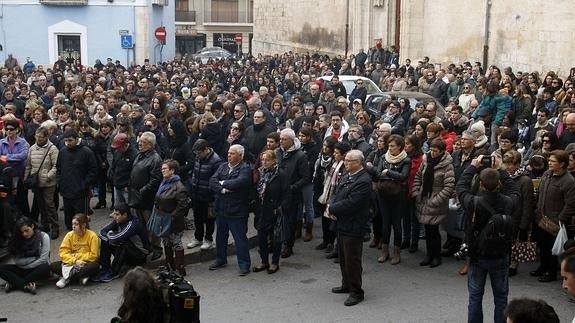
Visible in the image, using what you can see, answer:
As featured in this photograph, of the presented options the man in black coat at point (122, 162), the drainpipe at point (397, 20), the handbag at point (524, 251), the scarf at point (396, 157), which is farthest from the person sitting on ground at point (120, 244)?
the drainpipe at point (397, 20)

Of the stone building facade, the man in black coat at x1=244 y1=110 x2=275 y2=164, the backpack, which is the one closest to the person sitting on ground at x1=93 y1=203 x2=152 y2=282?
the man in black coat at x1=244 y1=110 x2=275 y2=164

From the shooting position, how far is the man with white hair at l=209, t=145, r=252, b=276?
891cm

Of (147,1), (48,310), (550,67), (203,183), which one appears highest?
(147,1)

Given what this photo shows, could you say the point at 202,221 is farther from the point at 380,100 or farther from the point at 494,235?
the point at 380,100

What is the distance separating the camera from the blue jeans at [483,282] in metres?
6.88

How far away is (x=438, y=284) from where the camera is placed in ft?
28.7

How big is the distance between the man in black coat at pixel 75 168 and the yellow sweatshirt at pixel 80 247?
50.2 inches

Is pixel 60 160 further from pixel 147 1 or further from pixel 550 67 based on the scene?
pixel 147 1

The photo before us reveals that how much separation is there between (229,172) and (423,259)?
2681 mm

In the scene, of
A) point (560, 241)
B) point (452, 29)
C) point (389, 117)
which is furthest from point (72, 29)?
point (560, 241)

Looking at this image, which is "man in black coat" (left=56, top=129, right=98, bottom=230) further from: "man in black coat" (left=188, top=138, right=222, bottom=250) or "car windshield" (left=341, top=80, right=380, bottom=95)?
"car windshield" (left=341, top=80, right=380, bottom=95)

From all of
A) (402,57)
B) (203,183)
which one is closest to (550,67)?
(402,57)

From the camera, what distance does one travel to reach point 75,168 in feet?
33.1

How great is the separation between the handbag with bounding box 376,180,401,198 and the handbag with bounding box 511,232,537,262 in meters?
1.47
